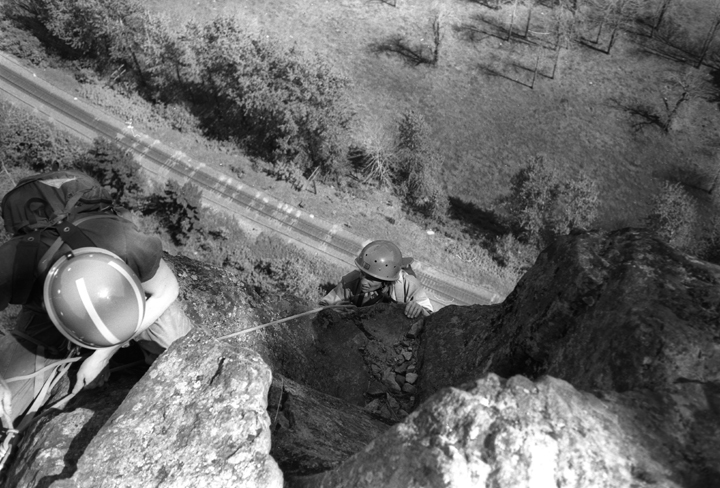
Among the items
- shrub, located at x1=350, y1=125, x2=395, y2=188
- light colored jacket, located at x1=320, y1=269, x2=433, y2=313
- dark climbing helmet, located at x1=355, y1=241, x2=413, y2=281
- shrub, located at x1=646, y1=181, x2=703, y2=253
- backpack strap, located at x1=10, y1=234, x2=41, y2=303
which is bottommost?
shrub, located at x1=350, y1=125, x2=395, y2=188

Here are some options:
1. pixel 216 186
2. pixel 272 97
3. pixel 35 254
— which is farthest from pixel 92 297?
pixel 272 97

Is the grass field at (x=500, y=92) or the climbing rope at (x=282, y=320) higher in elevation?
the climbing rope at (x=282, y=320)

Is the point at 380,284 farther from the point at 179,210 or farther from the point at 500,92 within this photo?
the point at 500,92

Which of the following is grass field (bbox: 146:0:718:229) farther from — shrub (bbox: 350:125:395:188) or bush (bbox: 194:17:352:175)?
bush (bbox: 194:17:352:175)

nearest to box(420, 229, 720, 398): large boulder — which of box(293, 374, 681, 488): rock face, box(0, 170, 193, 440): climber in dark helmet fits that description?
box(293, 374, 681, 488): rock face

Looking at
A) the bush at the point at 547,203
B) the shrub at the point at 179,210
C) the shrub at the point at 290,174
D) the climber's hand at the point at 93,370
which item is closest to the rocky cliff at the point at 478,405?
the climber's hand at the point at 93,370

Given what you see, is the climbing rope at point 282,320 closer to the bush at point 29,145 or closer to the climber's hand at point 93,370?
the climber's hand at point 93,370

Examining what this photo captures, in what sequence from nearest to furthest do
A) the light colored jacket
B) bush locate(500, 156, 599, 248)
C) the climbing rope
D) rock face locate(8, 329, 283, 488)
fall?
rock face locate(8, 329, 283, 488) → the climbing rope → the light colored jacket → bush locate(500, 156, 599, 248)

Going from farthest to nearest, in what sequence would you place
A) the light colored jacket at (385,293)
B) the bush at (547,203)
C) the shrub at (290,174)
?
the shrub at (290,174)
the bush at (547,203)
the light colored jacket at (385,293)
